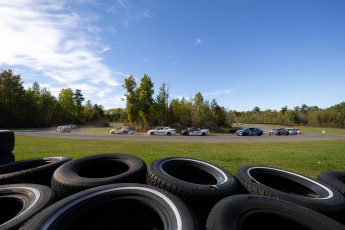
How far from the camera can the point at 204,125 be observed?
67188 mm

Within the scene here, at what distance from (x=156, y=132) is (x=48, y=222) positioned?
1579 inches

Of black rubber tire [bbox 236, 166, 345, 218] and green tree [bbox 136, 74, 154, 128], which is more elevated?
green tree [bbox 136, 74, 154, 128]

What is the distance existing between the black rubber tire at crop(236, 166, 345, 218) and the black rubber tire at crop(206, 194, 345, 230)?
0.60 metres

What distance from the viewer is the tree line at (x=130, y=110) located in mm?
55594

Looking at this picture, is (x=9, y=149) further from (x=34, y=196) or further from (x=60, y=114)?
(x=60, y=114)

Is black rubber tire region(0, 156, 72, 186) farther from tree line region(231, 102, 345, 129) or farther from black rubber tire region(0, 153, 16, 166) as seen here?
tree line region(231, 102, 345, 129)

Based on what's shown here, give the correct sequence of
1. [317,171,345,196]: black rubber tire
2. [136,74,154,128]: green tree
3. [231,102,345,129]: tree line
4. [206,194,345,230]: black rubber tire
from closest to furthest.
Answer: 1. [206,194,345,230]: black rubber tire
2. [317,171,345,196]: black rubber tire
3. [136,74,154,128]: green tree
4. [231,102,345,129]: tree line

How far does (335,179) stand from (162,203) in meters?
3.99

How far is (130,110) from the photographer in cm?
5512

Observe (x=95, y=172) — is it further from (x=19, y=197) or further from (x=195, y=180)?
(x=195, y=180)

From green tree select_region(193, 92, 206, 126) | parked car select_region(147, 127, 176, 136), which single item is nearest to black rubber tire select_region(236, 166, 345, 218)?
parked car select_region(147, 127, 176, 136)

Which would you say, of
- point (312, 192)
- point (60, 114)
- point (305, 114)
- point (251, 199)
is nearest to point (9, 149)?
point (251, 199)

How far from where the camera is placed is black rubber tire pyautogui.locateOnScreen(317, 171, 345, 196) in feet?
15.5

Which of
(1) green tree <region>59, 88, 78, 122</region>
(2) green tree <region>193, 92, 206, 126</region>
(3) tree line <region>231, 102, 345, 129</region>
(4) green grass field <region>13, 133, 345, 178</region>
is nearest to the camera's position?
(4) green grass field <region>13, 133, 345, 178</region>
